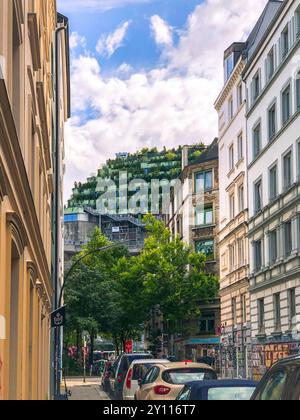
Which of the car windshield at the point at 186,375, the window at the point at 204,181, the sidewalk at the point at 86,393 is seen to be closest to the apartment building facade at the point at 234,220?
the sidewalk at the point at 86,393

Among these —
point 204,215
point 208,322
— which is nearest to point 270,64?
point 204,215

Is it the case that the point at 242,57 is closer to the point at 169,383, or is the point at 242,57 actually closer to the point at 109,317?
the point at 109,317

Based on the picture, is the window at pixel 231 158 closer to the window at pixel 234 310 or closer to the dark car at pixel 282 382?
the window at pixel 234 310

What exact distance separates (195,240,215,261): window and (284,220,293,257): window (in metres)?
31.6

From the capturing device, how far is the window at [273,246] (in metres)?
40.6

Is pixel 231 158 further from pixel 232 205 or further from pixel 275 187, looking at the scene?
pixel 275 187

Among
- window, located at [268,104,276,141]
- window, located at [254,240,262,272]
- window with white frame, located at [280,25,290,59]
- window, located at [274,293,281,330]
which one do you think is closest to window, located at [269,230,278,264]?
window, located at [274,293,281,330]

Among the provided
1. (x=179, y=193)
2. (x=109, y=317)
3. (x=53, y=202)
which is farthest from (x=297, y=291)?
(x=179, y=193)

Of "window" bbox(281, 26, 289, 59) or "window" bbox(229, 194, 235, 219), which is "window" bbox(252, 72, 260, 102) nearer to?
"window" bbox(281, 26, 289, 59)

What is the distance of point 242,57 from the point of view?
1932 inches

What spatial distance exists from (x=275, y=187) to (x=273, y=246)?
2970 millimetres

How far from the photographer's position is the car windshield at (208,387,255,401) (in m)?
11.2

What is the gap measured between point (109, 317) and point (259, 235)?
19173 mm

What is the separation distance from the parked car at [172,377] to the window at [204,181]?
170 ft
